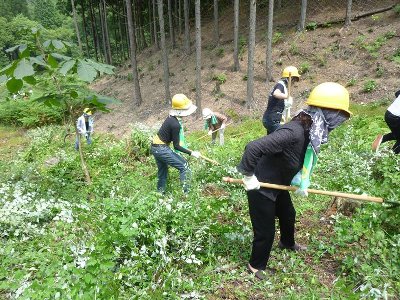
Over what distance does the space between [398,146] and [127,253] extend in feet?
15.0

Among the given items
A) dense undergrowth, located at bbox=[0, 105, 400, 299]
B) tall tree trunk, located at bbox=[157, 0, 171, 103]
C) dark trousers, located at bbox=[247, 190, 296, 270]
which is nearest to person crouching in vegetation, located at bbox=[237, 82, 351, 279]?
dark trousers, located at bbox=[247, 190, 296, 270]

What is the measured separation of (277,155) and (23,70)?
254cm

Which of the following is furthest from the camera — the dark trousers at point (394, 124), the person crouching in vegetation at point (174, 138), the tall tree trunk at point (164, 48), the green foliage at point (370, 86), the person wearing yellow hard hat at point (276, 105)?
the tall tree trunk at point (164, 48)

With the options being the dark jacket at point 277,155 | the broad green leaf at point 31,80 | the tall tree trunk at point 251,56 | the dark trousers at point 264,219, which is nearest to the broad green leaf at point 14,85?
the broad green leaf at point 31,80

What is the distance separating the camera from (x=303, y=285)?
324cm

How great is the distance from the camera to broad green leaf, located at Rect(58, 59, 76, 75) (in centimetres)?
308

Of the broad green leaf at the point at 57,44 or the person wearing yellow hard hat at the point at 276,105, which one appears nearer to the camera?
the broad green leaf at the point at 57,44

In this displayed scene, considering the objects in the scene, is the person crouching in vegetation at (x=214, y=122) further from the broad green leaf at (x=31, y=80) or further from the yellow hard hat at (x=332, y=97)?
the yellow hard hat at (x=332, y=97)

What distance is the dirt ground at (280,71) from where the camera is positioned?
51.3 feet

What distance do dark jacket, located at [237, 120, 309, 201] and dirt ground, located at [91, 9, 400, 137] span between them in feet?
41.6

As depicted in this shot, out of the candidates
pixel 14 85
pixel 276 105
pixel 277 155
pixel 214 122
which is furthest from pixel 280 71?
pixel 14 85

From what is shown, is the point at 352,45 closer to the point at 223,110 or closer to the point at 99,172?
the point at 223,110

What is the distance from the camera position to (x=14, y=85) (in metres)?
3.17

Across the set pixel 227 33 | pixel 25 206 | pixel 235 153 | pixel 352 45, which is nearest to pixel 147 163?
pixel 235 153
